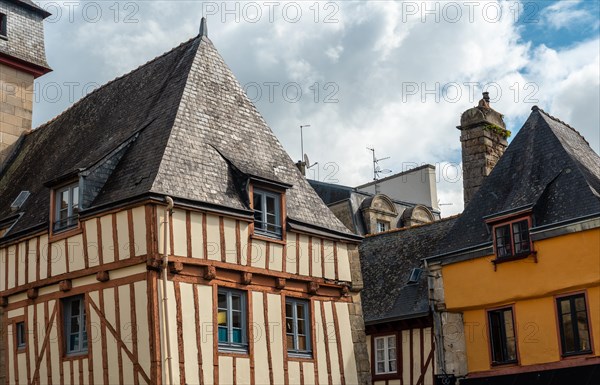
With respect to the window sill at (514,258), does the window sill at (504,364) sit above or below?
below

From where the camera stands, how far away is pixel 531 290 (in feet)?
47.1

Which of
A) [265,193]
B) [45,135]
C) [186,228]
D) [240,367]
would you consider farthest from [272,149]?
[45,135]

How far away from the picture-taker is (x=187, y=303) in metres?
12.3

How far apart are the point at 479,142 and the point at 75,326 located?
9338 mm

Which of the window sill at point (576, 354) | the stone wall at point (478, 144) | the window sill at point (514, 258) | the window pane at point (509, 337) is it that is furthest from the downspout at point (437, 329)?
the stone wall at point (478, 144)

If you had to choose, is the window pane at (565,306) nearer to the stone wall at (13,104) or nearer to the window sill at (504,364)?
the window sill at (504,364)

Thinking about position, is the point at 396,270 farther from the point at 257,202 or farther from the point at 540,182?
the point at 257,202

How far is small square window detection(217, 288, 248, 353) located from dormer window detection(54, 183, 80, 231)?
2383 mm

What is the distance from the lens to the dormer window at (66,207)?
1329cm

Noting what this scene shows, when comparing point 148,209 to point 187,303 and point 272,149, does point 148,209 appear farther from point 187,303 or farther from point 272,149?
point 272,149

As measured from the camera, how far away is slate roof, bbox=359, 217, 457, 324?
1706 cm

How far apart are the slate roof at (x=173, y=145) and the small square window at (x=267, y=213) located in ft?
0.90

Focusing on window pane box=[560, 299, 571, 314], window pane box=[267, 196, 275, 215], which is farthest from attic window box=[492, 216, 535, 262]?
window pane box=[267, 196, 275, 215]

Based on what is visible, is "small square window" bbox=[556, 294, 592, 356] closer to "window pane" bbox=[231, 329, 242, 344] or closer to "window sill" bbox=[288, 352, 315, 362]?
"window sill" bbox=[288, 352, 315, 362]
